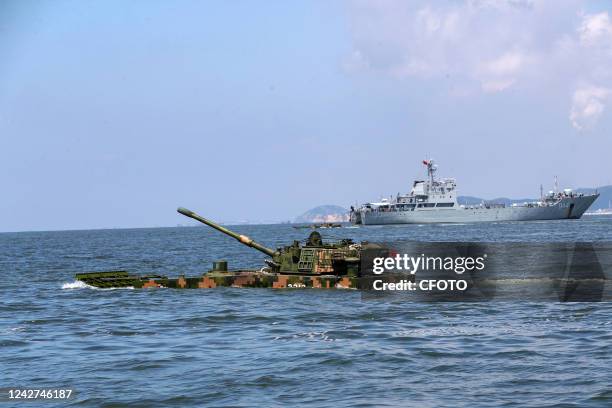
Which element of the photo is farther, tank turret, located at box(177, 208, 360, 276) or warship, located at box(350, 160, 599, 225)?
warship, located at box(350, 160, 599, 225)

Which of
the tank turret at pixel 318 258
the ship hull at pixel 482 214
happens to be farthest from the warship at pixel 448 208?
the tank turret at pixel 318 258

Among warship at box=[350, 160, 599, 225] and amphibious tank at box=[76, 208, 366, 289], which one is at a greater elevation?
warship at box=[350, 160, 599, 225]

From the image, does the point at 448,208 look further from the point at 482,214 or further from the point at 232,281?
the point at 232,281

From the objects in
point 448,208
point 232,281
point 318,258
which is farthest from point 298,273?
point 448,208

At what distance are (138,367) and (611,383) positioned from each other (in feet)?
28.4

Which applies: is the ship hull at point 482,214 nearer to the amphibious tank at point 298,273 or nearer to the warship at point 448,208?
the warship at point 448,208

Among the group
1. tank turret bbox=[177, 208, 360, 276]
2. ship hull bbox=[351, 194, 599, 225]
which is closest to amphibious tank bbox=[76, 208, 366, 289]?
tank turret bbox=[177, 208, 360, 276]

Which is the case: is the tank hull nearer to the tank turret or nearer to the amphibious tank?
the amphibious tank

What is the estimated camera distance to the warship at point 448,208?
494 feet

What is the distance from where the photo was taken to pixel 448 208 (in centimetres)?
15025

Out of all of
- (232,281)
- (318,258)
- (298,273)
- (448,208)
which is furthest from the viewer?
(448,208)

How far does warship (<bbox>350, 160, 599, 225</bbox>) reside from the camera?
494 feet

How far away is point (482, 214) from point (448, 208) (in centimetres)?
714

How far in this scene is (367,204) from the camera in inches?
6452
